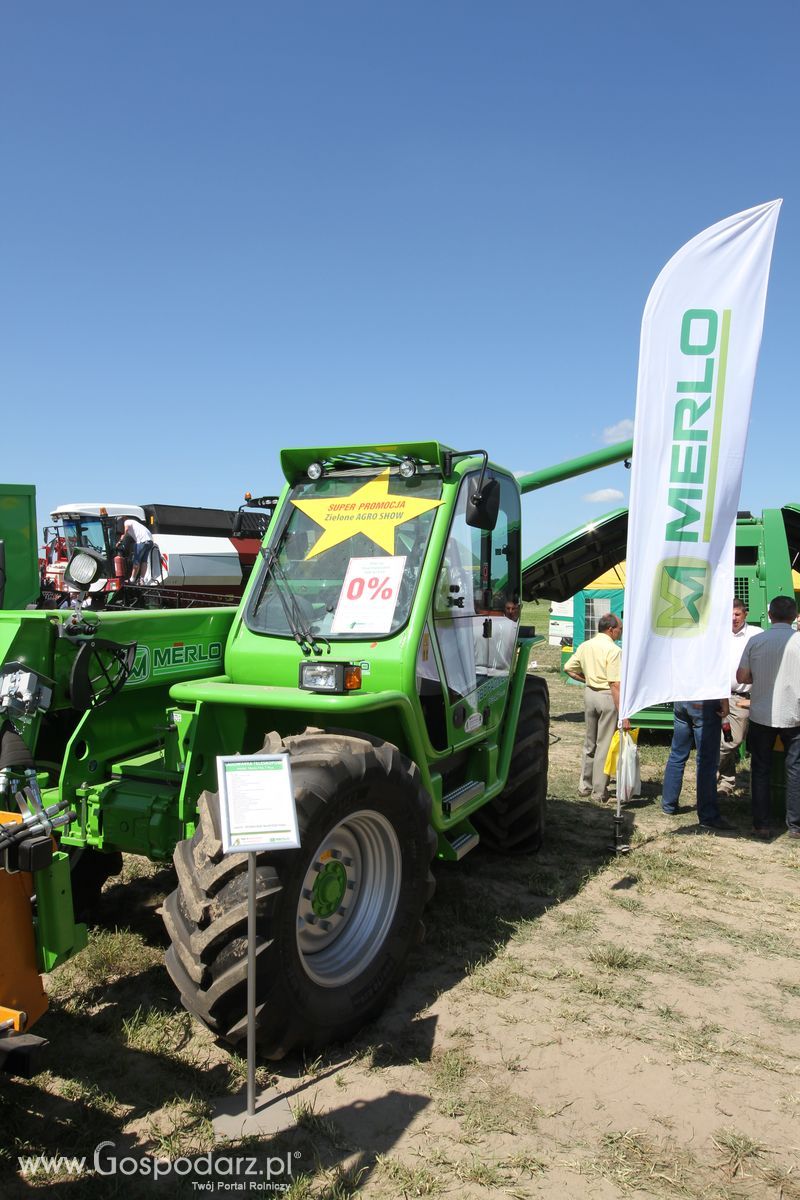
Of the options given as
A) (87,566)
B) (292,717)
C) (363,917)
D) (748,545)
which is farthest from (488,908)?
(748,545)

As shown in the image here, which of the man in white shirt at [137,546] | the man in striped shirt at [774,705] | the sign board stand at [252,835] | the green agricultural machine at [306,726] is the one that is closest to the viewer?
the sign board stand at [252,835]

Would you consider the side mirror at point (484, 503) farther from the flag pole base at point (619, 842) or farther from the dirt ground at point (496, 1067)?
the flag pole base at point (619, 842)

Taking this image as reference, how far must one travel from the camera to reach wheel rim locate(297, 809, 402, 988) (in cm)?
348

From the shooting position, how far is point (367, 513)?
4.45 meters

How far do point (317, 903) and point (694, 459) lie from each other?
385cm

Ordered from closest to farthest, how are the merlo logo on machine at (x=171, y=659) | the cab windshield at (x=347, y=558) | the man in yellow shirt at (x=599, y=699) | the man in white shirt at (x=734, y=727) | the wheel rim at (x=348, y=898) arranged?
the wheel rim at (x=348, y=898) → the cab windshield at (x=347, y=558) → the merlo logo on machine at (x=171, y=659) → the man in yellow shirt at (x=599, y=699) → the man in white shirt at (x=734, y=727)

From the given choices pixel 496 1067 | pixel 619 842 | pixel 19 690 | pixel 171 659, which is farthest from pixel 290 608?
pixel 619 842

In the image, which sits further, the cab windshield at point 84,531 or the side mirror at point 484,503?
the cab windshield at point 84,531

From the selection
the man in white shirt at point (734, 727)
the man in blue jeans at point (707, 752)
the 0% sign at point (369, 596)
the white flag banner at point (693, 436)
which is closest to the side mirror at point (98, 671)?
the 0% sign at point (369, 596)

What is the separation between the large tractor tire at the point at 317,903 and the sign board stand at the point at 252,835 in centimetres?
10

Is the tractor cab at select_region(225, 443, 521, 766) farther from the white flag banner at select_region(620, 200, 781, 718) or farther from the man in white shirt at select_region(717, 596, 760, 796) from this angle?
the man in white shirt at select_region(717, 596, 760, 796)

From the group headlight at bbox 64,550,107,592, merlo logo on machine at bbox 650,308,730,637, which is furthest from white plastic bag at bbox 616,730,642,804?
headlight at bbox 64,550,107,592

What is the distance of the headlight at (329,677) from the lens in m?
3.68

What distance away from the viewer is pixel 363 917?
375 centimetres
